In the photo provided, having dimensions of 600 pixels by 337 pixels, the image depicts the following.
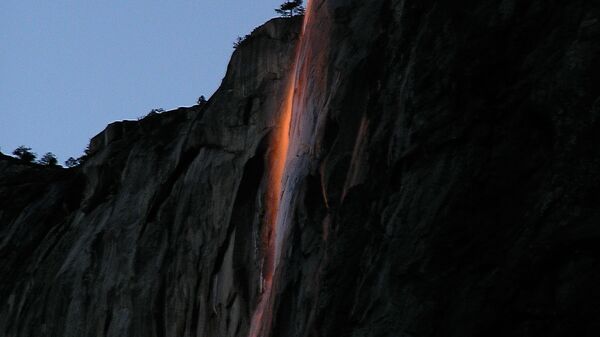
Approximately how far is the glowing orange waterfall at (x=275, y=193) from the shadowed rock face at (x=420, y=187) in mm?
383

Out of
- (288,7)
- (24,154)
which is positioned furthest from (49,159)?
(288,7)

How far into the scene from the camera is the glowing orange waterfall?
24.0 meters

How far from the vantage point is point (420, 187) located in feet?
55.5

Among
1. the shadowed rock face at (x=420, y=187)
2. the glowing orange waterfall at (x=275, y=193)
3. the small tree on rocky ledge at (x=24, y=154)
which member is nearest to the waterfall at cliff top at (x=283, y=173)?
the glowing orange waterfall at (x=275, y=193)

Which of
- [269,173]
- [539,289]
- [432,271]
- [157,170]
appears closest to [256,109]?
[269,173]

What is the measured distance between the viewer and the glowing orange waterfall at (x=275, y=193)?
24.0 m

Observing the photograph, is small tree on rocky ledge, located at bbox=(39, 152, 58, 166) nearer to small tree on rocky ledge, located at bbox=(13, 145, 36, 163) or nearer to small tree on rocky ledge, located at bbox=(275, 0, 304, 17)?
small tree on rocky ledge, located at bbox=(13, 145, 36, 163)

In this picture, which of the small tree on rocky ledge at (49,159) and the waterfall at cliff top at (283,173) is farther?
the small tree on rocky ledge at (49,159)

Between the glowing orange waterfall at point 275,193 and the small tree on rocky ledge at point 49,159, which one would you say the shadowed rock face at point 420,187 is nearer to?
the glowing orange waterfall at point 275,193

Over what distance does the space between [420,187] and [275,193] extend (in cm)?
1040

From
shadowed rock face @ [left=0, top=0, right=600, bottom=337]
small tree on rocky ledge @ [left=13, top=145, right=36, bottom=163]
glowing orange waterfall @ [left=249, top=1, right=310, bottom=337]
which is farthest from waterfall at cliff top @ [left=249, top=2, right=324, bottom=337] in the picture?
small tree on rocky ledge @ [left=13, top=145, right=36, bottom=163]

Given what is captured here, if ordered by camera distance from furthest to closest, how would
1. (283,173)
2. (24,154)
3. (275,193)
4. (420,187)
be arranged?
(24,154) < (275,193) < (283,173) < (420,187)

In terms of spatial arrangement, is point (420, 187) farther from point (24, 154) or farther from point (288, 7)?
point (24, 154)

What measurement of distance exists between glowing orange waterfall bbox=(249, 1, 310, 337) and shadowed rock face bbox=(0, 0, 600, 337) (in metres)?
0.38
